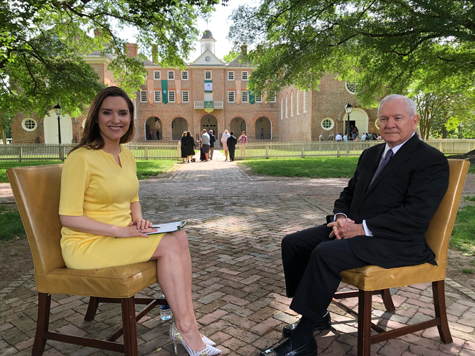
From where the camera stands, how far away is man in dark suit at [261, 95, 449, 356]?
7.27ft

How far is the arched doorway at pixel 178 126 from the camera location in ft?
169

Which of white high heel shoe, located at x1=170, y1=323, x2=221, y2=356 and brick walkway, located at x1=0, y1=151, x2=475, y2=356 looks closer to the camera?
white high heel shoe, located at x1=170, y1=323, x2=221, y2=356

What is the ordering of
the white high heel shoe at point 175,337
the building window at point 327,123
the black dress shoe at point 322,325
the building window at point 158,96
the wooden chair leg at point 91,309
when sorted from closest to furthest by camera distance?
the white high heel shoe at point 175,337
the black dress shoe at point 322,325
the wooden chair leg at point 91,309
the building window at point 327,123
the building window at point 158,96

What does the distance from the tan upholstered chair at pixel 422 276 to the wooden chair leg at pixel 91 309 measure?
6.08ft

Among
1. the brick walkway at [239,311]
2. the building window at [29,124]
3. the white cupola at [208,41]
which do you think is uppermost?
the white cupola at [208,41]

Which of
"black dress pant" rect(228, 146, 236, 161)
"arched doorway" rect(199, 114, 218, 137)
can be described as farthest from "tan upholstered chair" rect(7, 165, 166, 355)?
"arched doorway" rect(199, 114, 218, 137)

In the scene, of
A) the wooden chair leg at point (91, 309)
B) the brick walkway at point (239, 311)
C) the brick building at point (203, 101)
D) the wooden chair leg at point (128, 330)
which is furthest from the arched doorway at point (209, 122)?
the wooden chair leg at point (128, 330)

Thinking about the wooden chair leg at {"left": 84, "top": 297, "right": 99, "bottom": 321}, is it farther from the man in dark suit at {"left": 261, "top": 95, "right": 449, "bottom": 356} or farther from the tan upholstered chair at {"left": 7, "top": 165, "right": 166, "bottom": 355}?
the man in dark suit at {"left": 261, "top": 95, "right": 449, "bottom": 356}

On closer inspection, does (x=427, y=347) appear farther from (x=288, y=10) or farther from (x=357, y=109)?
(x=357, y=109)

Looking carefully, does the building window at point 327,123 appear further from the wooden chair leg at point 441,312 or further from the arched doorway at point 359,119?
the wooden chair leg at point 441,312

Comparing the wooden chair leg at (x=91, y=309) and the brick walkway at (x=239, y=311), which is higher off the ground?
the wooden chair leg at (x=91, y=309)

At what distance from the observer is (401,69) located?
1496cm

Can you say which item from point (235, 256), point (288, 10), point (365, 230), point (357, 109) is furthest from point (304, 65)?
point (357, 109)

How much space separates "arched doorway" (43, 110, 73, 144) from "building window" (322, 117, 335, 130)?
988 inches
